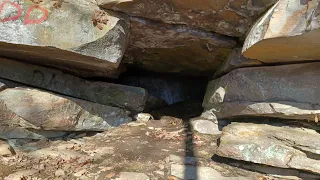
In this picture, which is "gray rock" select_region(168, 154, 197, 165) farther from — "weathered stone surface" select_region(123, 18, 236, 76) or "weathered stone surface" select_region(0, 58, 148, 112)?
"weathered stone surface" select_region(123, 18, 236, 76)

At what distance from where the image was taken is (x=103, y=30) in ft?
14.6

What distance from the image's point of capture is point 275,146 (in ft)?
12.8

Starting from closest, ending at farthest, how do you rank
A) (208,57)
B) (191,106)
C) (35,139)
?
(35,139) → (208,57) → (191,106)

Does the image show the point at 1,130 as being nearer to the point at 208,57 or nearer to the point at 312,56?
the point at 208,57

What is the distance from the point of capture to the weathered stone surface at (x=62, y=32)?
420cm

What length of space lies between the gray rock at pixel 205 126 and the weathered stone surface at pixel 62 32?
1758 millimetres

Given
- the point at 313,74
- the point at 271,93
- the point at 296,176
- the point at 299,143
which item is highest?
the point at 313,74

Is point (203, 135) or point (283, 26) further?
point (203, 135)

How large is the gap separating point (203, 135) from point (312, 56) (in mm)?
2041

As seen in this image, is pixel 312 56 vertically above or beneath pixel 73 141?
above

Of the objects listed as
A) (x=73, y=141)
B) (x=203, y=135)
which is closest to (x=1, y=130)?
(x=73, y=141)

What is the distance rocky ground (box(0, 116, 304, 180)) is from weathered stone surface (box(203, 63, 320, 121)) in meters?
0.71

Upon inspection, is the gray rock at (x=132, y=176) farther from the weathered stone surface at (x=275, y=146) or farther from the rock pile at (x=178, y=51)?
the weathered stone surface at (x=275, y=146)

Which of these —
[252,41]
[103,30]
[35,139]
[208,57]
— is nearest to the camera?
[252,41]
